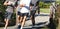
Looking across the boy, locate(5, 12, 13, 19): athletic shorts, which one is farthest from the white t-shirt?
locate(5, 12, 13, 19): athletic shorts

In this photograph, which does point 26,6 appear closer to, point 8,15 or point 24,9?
point 24,9

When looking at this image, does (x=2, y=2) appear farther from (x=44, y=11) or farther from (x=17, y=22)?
(x=44, y=11)

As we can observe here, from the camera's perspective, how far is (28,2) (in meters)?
2.29

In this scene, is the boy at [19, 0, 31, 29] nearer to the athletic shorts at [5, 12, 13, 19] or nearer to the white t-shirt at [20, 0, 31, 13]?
the white t-shirt at [20, 0, 31, 13]

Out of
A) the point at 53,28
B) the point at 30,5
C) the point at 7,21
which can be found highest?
the point at 30,5

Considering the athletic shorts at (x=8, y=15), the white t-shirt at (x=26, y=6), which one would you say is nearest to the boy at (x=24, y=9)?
the white t-shirt at (x=26, y=6)

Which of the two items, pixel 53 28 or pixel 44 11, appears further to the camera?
pixel 53 28

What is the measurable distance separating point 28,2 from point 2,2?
18.1 inches

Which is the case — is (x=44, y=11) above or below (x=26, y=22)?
above

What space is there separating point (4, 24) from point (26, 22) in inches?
15.7

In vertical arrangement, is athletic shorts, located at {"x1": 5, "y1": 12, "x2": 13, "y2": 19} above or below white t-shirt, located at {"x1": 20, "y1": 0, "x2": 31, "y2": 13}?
below

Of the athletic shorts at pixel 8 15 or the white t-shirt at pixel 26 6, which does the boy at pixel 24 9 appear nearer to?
the white t-shirt at pixel 26 6

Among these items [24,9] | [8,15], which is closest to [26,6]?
[24,9]

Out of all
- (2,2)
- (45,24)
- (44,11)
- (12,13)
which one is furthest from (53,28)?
(2,2)
